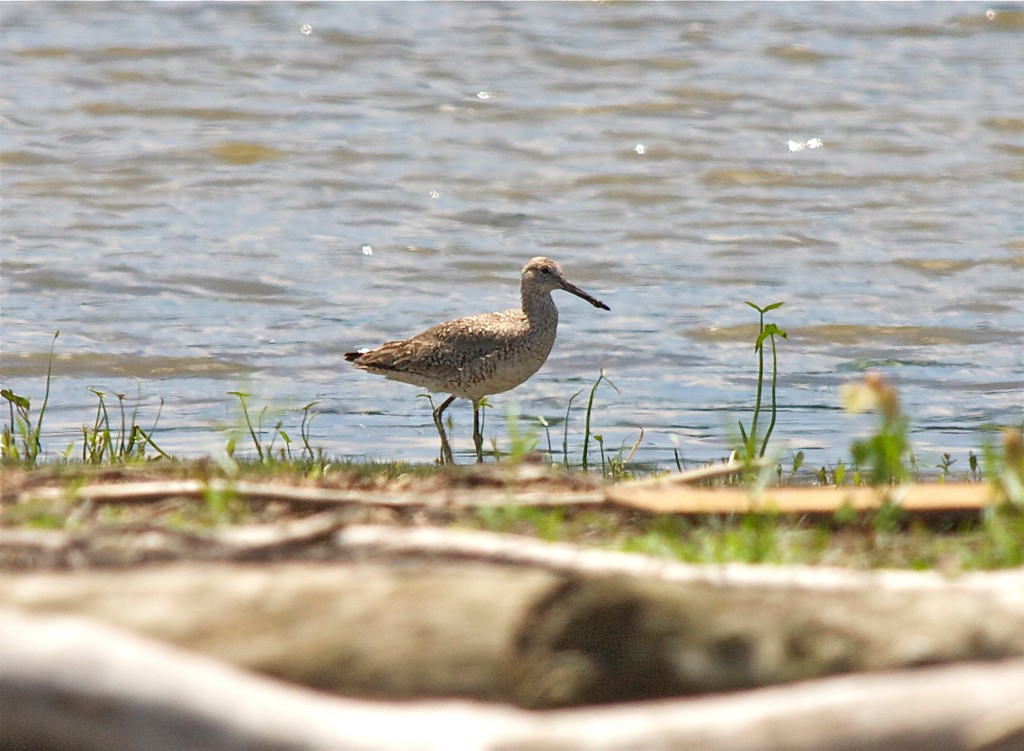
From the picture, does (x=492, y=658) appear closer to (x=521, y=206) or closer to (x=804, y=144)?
(x=521, y=206)

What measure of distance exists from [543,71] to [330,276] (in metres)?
7.69

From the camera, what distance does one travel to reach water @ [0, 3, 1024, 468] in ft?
37.3

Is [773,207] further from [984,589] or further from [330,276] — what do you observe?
[984,589]

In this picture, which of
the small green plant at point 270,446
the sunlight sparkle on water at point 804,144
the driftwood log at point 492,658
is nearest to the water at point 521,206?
the sunlight sparkle on water at point 804,144

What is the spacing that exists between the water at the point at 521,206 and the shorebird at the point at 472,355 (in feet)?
1.54

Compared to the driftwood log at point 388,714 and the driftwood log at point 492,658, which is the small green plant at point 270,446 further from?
the driftwood log at point 388,714

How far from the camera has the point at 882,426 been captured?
13.6 feet

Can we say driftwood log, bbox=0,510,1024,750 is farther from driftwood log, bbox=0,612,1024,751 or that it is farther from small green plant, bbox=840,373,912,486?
small green plant, bbox=840,373,912,486

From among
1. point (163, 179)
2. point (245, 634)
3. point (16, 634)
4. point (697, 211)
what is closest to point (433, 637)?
point (245, 634)

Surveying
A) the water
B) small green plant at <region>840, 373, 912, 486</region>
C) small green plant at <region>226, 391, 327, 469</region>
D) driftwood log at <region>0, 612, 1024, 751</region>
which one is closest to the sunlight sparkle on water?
the water

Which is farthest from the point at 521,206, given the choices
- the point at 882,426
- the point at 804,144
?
the point at 882,426

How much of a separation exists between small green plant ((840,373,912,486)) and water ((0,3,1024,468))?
13.1 ft

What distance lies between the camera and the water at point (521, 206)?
11383mm

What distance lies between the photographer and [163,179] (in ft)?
57.2
